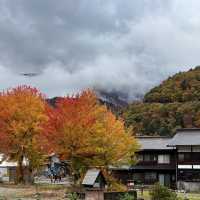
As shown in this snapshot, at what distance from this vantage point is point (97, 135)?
43.2 m

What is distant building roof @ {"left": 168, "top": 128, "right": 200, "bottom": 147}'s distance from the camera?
59062 mm

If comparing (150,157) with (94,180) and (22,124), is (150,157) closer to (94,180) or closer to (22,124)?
(22,124)

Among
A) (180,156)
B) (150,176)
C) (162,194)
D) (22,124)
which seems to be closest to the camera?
(162,194)

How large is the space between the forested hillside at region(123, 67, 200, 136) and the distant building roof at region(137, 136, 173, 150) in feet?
46.2

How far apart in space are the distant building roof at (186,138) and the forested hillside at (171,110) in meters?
16.7

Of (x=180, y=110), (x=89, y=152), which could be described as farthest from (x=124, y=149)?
(x=180, y=110)

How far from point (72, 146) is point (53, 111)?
13.9ft

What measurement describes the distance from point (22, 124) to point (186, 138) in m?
22.5

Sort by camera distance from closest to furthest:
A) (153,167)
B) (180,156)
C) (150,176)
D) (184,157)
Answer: (184,157), (180,156), (153,167), (150,176)

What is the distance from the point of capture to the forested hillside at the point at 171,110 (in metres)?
93.3

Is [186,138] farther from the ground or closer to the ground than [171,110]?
closer to the ground

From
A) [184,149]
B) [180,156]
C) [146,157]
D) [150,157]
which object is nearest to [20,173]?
[146,157]

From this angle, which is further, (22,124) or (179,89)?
(179,89)

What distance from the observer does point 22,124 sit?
168 feet
